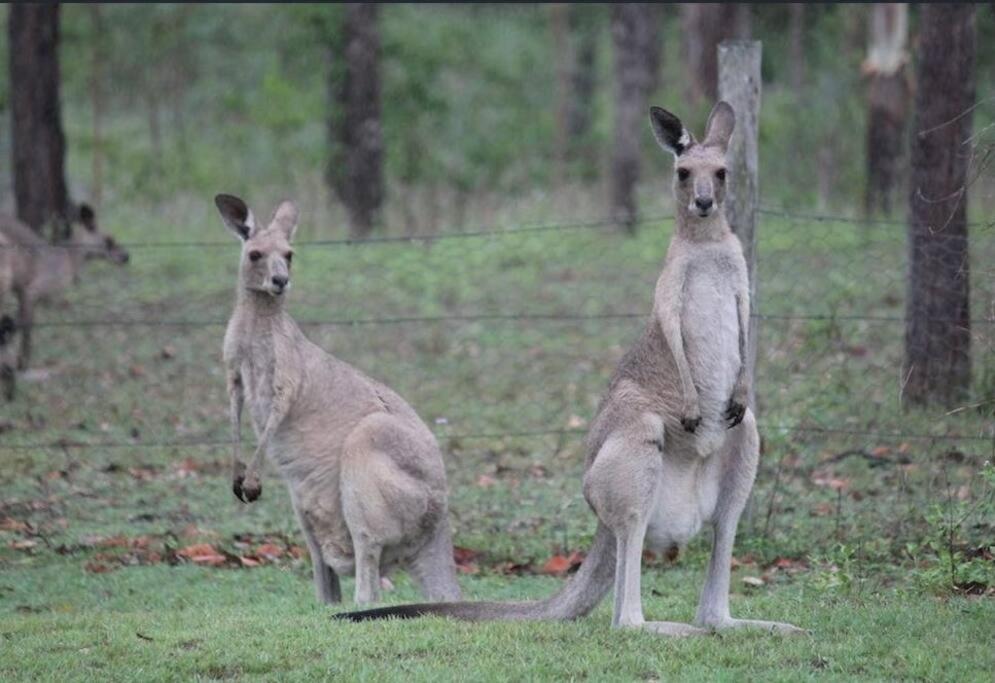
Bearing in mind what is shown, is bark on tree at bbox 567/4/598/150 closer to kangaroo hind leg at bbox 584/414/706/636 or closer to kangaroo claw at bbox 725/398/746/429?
kangaroo claw at bbox 725/398/746/429

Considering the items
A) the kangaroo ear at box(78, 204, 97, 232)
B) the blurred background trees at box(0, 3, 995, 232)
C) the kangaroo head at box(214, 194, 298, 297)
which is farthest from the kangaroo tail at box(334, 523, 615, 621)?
the blurred background trees at box(0, 3, 995, 232)

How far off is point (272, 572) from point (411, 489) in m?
1.34

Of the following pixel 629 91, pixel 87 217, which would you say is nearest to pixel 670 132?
pixel 87 217

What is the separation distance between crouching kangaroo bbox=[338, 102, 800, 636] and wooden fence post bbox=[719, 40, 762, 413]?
1.74 meters

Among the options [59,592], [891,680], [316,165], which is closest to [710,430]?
[891,680]

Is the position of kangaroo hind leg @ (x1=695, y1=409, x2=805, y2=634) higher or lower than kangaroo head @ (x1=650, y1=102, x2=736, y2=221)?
lower

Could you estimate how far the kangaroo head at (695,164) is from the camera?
5.44 metres

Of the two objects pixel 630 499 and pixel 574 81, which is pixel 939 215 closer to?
pixel 630 499

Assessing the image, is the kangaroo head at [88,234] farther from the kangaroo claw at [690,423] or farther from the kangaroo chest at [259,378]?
the kangaroo claw at [690,423]

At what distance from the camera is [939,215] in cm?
906

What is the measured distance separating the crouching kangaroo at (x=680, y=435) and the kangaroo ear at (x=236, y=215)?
1805mm

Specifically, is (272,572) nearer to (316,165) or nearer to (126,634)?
(126,634)

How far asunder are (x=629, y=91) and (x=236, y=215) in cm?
1204

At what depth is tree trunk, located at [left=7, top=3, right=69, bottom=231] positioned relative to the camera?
15023mm
